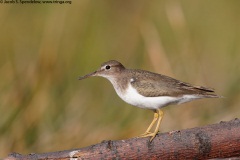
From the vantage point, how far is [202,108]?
23.2ft

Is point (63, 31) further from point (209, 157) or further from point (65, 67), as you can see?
point (209, 157)

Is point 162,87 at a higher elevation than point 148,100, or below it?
higher

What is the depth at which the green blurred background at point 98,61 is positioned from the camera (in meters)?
6.57

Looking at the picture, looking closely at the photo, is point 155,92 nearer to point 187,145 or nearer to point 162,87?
point 162,87

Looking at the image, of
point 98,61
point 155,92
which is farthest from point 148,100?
point 98,61

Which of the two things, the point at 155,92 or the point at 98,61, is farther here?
the point at 98,61

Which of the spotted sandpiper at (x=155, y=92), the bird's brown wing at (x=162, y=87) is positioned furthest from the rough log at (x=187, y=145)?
the bird's brown wing at (x=162, y=87)

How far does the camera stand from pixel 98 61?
312 inches

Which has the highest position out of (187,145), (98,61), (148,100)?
(98,61)

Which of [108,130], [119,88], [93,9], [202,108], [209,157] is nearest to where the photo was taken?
[209,157]

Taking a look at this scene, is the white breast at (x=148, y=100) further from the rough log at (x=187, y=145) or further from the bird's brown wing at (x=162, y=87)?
the rough log at (x=187, y=145)

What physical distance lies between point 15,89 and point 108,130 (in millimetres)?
940

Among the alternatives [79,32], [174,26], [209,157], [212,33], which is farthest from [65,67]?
[209,157]

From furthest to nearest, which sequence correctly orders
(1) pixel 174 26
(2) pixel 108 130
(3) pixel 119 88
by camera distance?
(1) pixel 174 26
(2) pixel 108 130
(3) pixel 119 88
